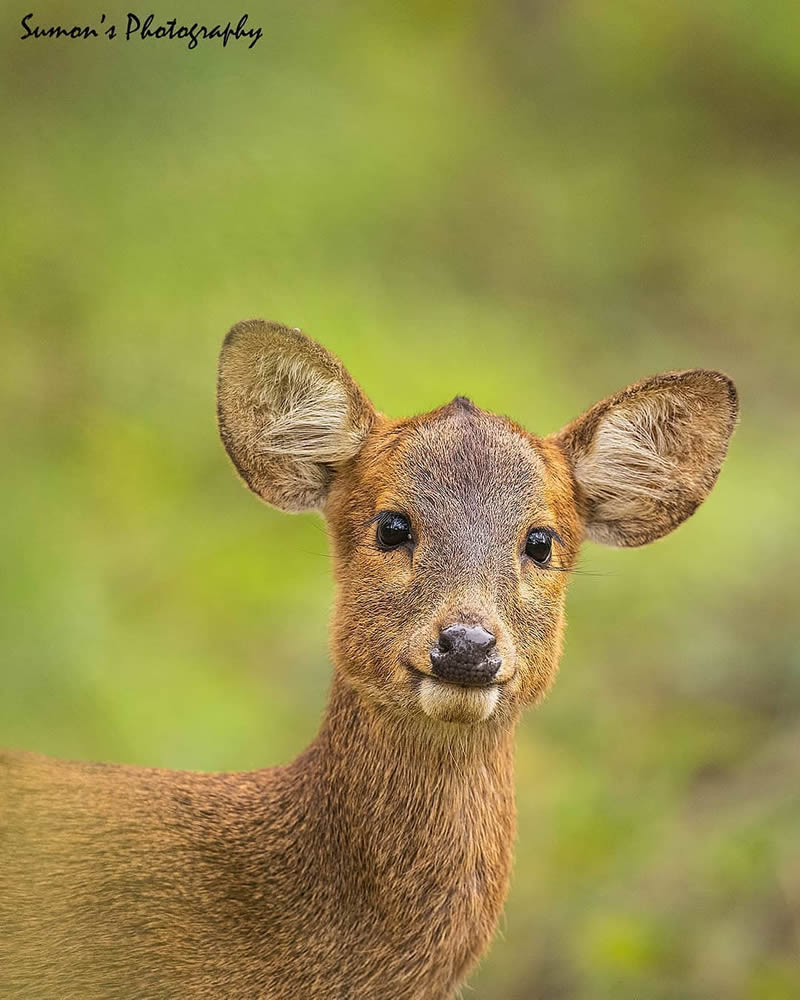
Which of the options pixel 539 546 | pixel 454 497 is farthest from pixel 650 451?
pixel 454 497

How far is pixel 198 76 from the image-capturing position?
1183 cm

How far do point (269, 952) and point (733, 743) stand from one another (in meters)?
4.37

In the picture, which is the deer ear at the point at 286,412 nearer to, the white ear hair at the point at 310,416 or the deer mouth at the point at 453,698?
the white ear hair at the point at 310,416

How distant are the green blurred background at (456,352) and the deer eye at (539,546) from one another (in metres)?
1.72

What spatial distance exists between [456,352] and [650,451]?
19.7 feet

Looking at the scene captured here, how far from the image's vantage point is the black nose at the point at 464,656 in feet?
14.8

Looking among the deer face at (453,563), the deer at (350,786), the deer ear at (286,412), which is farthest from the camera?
the deer ear at (286,412)

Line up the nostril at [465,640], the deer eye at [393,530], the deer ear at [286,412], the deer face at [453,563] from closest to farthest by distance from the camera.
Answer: the nostril at [465,640] → the deer face at [453,563] → the deer eye at [393,530] → the deer ear at [286,412]

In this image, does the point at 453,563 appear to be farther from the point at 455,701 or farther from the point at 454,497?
the point at 455,701

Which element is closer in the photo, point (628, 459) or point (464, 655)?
point (464, 655)

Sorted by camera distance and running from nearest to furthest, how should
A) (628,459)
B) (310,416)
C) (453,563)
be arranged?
(453,563)
(310,416)
(628,459)

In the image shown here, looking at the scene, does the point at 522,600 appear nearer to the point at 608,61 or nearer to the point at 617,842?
the point at 617,842

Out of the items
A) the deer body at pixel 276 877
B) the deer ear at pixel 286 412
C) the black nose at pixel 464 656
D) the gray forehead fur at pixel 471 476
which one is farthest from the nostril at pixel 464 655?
the deer ear at pixel 286 412

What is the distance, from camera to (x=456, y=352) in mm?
11383
